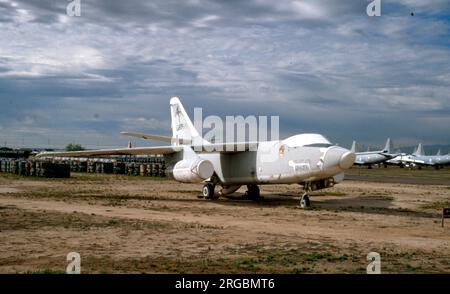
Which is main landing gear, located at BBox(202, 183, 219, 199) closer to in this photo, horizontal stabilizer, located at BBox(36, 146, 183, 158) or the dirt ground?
horizontal stabilizer, located at BBox(36, 146, 183, 158)

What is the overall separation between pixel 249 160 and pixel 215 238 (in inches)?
482

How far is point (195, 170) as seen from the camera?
25078mm

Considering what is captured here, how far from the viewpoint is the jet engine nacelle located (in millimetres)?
25031

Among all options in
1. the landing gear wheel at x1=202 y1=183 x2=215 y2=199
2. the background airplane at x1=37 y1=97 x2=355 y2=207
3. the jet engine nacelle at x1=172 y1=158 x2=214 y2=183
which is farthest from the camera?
the landing gear wheel at x1=202 y1=183 x2=215 y2=199

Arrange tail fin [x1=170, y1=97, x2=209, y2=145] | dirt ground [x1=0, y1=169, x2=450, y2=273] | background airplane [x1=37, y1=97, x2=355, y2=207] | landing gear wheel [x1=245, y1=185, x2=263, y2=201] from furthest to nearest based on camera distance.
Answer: tail fin [x1=170, y1=97, x2=209, y2=145] < landing gear wheel [x1=245, y1=185, x2=263, y2=201] < background airplane [x1=37, y1=97, x2=355, y2=207] < dirt ground [x1=0, y1=169, x2=450, y2=273]

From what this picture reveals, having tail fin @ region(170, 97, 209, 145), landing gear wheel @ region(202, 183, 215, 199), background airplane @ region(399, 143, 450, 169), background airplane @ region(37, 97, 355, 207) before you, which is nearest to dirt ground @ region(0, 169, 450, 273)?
background airplane @ region(37, 97, 355, 207)

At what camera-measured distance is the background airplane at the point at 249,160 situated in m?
20.9

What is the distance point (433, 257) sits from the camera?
11250mm

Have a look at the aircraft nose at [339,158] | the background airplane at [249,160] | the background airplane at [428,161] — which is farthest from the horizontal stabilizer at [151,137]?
the background airplane at [428,161]

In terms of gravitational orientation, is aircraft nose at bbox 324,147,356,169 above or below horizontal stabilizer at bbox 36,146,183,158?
below

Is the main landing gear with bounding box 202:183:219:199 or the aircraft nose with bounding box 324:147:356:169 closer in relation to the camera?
the aircraft nose with bounding box 324:147:356:169

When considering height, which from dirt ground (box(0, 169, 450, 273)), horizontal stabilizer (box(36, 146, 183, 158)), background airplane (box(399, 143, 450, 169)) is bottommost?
dirt ground (box(0, 169, 450, 273))
